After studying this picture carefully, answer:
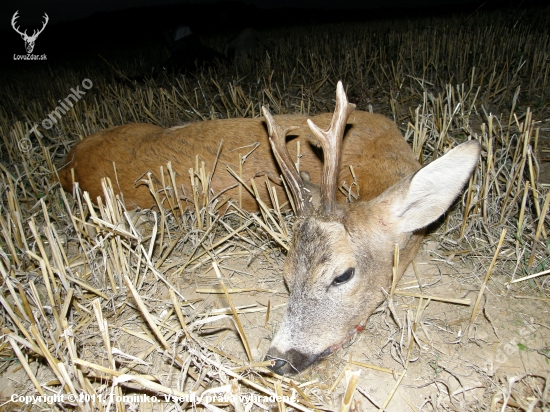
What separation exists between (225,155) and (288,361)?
189 centimetres

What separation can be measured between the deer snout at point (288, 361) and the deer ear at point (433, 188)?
92cm

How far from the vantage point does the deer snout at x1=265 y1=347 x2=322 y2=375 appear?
2051 mm

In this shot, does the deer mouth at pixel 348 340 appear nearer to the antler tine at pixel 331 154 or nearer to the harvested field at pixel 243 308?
the harvested field at pixel 243 308

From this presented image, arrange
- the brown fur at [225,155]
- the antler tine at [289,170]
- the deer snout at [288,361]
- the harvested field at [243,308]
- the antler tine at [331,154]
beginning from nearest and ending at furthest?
the harvested field at [243,308] → the deer snout at [288,361] → the antler tine at [331,154] → the antler tine at [289,170] → the brown fur at [225,155]

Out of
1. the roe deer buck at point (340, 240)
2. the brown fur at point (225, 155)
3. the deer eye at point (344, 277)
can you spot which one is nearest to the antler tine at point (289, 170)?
the roe deer buck at point (340, 240)

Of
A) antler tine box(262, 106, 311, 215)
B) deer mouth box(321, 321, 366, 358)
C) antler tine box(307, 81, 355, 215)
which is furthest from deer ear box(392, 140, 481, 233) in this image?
deer mouth box(321, 321, 366, 358)

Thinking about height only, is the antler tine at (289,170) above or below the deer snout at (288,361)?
above

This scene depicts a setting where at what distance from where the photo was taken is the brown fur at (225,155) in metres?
3.11

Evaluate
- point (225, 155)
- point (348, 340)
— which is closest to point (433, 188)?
point (348, 340)

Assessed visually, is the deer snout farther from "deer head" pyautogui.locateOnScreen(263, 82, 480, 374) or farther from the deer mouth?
the deer mouth

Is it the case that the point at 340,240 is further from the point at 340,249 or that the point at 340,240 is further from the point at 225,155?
the point at 225,155

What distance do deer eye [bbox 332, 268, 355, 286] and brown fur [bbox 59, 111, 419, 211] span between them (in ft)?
2.98

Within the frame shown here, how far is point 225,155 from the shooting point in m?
3.37

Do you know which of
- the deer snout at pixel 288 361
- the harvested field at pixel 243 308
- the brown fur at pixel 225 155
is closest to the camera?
the harvested field at pixel 243 308
